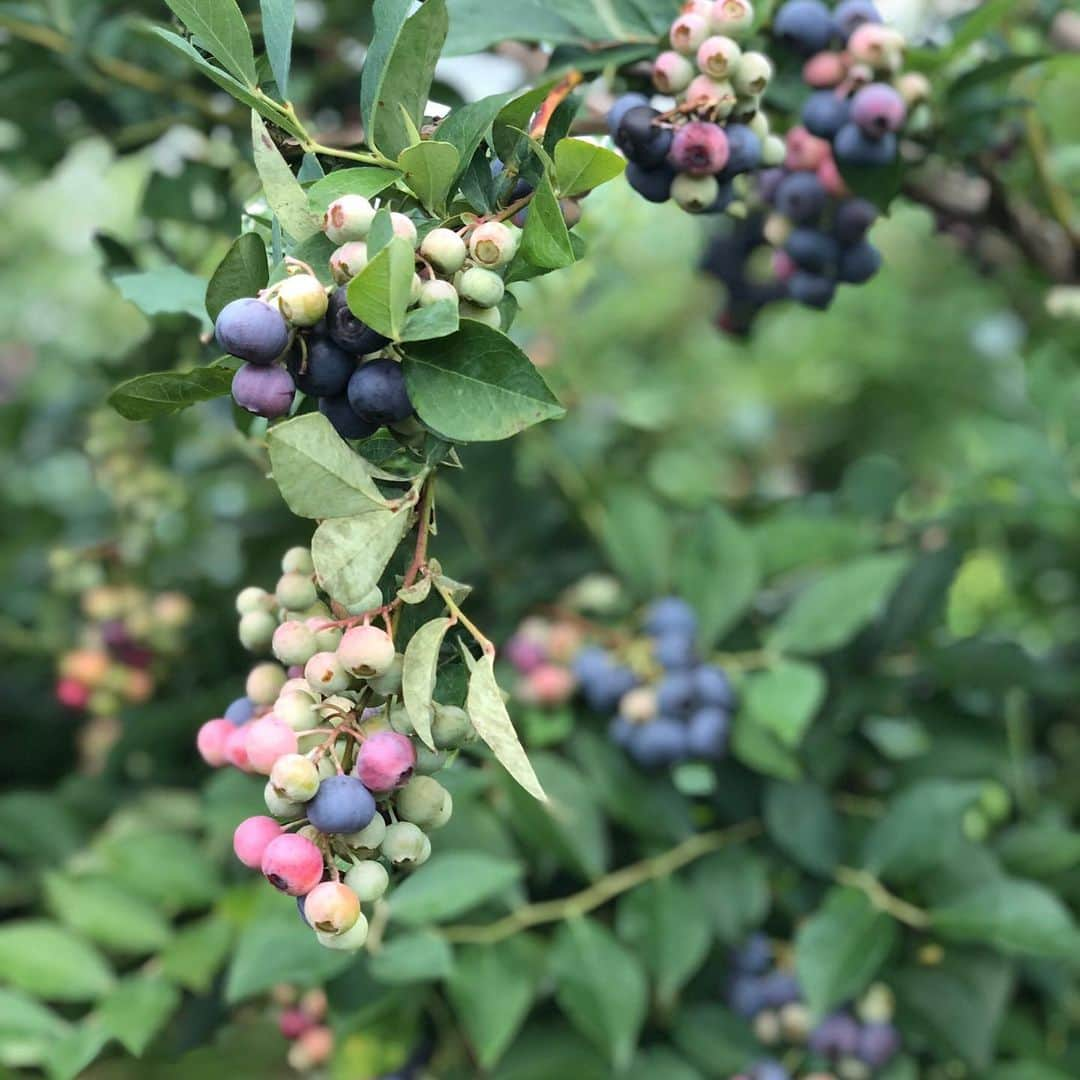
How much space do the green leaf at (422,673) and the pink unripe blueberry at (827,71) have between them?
1.78 ft

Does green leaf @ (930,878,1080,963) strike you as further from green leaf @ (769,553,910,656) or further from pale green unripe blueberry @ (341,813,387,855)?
pale green unripe blueberry @ (341,813,387,855)

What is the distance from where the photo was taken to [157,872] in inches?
47.3

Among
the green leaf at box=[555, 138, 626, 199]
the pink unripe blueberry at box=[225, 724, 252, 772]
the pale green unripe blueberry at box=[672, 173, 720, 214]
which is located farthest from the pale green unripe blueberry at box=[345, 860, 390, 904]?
the pale green unripe blueberry at box=[672, 173, 720, 214]

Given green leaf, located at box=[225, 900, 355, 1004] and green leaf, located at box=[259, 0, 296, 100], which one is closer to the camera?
green leaf, located at box=[259, 0, 296, 100]

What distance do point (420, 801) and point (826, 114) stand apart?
573 millimetres

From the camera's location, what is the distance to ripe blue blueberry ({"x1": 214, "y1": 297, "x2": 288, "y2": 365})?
1.79 feet

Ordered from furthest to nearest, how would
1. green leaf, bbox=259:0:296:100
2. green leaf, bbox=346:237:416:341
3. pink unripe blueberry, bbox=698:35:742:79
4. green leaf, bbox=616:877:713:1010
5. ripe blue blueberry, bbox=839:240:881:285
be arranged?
green leaf, bbox=616:877:713:1010 → ripe blue blueberry, bbox=839:240:881:285 → pink unripe blueberry, bbox=698:35:742:79 → green leaf, bbox=259:0:296:100 → green leaf, bbox=346:237:416:341

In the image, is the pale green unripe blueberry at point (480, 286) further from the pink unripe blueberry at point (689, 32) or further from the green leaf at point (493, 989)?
the green leaf at point (493, 989)

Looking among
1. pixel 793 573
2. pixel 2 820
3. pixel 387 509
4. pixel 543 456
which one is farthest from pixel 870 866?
pixel 2 820

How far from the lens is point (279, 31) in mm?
629

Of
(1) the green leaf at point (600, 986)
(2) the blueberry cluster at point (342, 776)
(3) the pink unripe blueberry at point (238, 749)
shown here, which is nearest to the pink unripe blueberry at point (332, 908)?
(2) the blueberry cluster at point (342, 776)

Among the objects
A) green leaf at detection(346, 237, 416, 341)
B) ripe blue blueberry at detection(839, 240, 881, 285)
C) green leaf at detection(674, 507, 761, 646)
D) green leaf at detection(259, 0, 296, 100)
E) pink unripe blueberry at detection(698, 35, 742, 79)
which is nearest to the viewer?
green leaf at detection(346, 237, 416, 341)

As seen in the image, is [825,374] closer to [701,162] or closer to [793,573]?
[793,573]

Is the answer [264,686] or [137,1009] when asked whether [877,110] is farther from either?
[137,1009]
